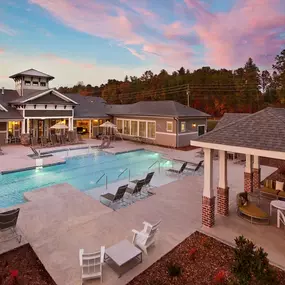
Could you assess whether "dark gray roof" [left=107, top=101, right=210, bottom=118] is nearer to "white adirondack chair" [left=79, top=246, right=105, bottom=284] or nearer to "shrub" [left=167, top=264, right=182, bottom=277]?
"shrub" [left=167, top=264, right=182, bottom=277]

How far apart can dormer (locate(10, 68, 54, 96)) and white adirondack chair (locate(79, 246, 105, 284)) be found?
24691 millimetres

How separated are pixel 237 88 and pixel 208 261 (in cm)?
4573

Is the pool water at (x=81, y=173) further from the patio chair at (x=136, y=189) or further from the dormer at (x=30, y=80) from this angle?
the dormer at (x=30, y=80)

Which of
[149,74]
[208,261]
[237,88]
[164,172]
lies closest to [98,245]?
[208,261]

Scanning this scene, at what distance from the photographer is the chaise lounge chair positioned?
6775mm

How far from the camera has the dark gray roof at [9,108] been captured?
2073cm

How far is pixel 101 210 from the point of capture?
8.05 meters

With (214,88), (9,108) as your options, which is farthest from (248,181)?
(214,88)

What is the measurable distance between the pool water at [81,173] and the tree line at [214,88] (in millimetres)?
25504

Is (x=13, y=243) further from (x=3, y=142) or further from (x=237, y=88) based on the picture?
(x=237, y=88)

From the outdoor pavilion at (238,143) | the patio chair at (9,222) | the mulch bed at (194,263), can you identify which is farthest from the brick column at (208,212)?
the patio chair at (9,222)

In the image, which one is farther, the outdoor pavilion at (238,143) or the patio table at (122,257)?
the outdoor pavilion at (238,143)

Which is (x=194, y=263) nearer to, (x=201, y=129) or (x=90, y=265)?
(x=90, y=265)

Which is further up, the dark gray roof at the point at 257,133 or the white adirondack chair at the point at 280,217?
the dark gray roof at the point at 257,133
